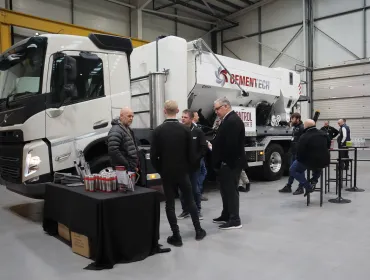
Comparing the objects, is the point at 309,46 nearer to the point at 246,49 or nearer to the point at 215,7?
the point at 246,49

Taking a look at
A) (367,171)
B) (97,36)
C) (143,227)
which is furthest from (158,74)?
(367,171)

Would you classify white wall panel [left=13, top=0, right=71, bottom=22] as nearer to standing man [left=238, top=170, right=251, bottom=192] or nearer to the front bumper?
the front bumper

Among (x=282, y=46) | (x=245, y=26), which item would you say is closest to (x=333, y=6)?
(x=282, y=46)

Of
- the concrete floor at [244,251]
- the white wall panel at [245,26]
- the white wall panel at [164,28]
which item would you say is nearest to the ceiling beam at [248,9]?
the white wall panel at [245,26]

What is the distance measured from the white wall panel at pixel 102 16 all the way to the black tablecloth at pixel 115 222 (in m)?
11.9

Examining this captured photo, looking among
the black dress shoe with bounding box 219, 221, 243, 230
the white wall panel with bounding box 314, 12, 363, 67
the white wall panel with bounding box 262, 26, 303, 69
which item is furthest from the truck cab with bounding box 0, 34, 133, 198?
the white wall panel with bounding box 262, 26, 303, 69

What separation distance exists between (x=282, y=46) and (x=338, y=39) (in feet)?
8.98

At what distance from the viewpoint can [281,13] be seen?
17156 millimetres

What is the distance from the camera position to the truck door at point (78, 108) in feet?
16.0

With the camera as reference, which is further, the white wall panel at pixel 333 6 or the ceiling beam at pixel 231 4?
the ceiling beam at pixel 231 4

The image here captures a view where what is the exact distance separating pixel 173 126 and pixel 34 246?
2.17 m

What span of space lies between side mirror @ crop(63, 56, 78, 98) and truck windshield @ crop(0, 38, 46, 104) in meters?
0.40

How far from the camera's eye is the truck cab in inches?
188

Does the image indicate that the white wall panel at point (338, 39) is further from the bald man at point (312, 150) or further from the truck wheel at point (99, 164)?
the truck wheel at point (99, 164)
